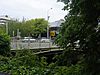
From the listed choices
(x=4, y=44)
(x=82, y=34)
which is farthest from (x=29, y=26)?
(x=82, y=34)

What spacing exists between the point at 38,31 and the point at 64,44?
7683 cm

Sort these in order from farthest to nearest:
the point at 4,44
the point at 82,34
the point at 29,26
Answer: the point at 29,26 → the point at 4,44 → the point at 82,34

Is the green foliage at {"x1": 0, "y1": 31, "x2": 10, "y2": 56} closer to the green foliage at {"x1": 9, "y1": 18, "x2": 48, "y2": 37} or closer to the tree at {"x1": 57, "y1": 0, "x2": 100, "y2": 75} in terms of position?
the tree at {"x1": 57, "y1": 0, "x2": 100, "y2": 75}

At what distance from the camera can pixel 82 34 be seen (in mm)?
6402

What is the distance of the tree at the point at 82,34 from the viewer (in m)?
5.86

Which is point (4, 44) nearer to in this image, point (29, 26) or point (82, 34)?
point (82, 34)

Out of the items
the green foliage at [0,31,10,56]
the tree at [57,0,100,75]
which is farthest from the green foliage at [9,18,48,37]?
the tree at [57,0,100,75]

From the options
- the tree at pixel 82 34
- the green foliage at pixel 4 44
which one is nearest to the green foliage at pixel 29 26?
the green foliage at pixel 4 44

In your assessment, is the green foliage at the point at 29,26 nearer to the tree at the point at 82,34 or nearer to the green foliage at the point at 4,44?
the green foliage at the point at 4,44

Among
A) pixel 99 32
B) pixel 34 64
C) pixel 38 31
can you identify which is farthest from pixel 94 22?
pixel 38 31

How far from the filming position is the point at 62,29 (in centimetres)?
686

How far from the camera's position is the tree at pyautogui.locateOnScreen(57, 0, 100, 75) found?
5.86 m

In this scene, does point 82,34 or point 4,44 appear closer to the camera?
point 82,34

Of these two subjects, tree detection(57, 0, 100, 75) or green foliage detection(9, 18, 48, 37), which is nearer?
tree detection(57, 0, 100, 75)
